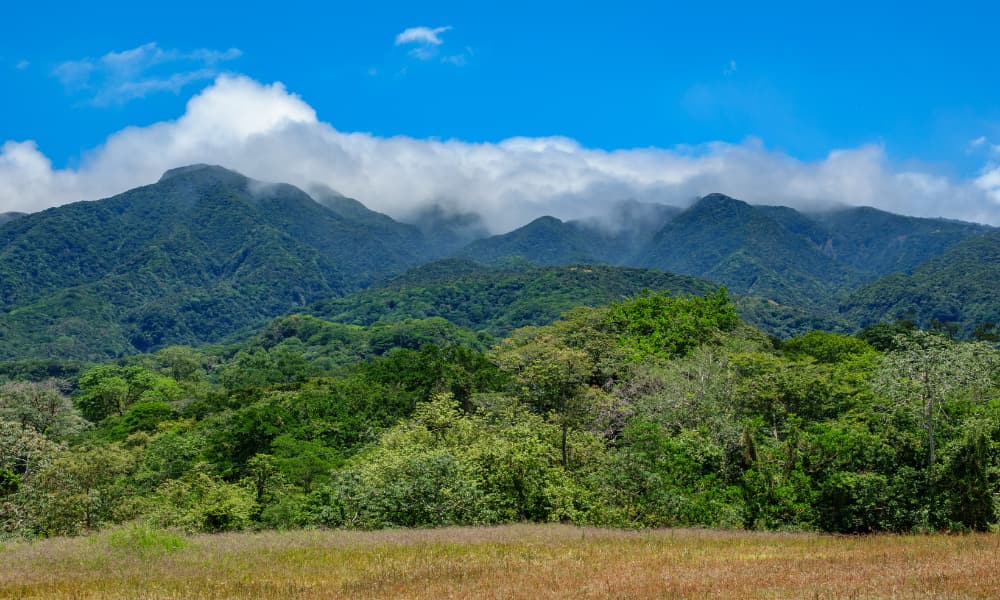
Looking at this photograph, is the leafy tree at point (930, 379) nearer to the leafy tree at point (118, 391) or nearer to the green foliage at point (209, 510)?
the green foliage at point (209, 510)

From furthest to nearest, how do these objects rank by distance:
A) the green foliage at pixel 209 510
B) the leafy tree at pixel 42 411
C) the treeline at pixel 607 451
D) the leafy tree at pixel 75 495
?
1. the leafy tree at pixel 42 411
2. the leafy tree at pixel 75 495
3. the green foliage at pixel 209 510
4. the treeline at pixel 607 451

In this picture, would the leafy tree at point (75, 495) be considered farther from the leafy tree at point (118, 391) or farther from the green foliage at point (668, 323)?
the leafy tree at point (118, 391)

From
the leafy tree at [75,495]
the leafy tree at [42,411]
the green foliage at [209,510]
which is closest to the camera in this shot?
the green foliage at [209,510]

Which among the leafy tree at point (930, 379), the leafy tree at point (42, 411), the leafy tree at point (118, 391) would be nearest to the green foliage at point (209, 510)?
the leafy tree at point (930, 379)

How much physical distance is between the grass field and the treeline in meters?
2.94

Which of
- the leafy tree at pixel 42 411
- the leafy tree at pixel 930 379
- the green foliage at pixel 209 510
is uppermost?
the leafy tree at pixel 930 379

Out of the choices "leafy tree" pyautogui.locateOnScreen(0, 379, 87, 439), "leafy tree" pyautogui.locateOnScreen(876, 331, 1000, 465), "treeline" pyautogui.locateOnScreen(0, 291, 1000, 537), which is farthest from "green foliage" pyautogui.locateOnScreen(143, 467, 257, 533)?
"leafy tree" pyautogui.locateOnScreen(0, 379, 87, 439)

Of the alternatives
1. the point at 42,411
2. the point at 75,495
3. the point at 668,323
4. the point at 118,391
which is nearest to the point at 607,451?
the point at 75,495

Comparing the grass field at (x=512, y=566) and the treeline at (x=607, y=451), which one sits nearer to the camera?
the grass field at (x=512, y=566)

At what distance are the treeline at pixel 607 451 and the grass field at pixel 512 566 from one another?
2939 mm

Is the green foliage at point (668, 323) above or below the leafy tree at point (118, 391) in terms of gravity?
above

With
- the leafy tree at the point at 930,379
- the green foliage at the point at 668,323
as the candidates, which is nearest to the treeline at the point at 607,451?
the leafy tree at the point at 930,379

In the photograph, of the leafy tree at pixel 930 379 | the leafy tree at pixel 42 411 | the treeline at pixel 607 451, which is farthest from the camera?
the leafy tree at pixel 42 411

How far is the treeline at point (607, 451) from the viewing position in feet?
64.2
